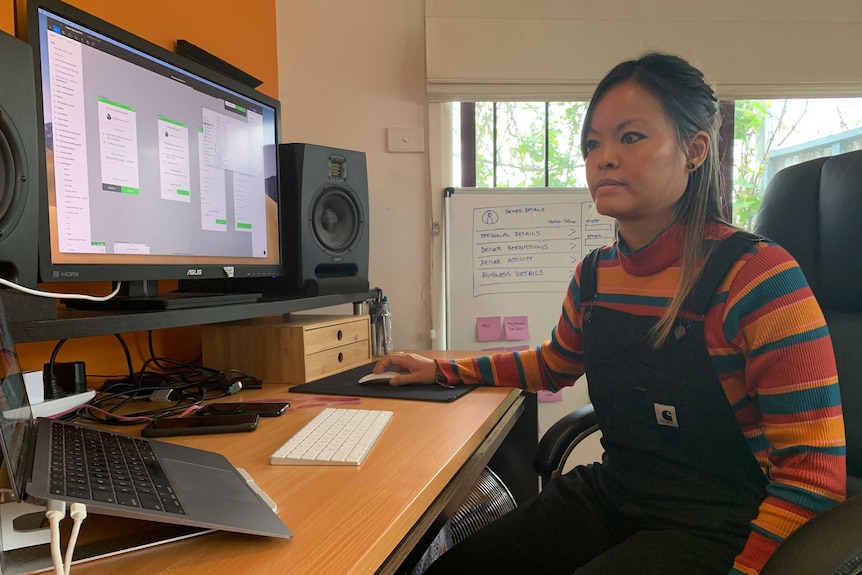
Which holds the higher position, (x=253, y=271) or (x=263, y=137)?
(x=263, y=137)

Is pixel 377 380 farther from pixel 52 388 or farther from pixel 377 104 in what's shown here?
pixel 377 104

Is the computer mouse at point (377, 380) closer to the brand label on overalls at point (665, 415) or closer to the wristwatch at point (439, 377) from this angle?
the wristwatch at point (439, 377)

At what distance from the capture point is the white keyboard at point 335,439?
73 cm

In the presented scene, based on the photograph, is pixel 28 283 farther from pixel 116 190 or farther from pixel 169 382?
pixel 169 382

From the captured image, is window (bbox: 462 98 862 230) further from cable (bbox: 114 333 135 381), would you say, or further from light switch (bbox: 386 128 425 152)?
cable (bbox: 114 333 135 381)

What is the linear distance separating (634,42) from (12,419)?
2.00 m

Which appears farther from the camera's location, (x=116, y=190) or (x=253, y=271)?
(x=253, y=271)

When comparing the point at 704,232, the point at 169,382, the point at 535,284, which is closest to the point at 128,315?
the point at 169,382

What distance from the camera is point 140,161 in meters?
1.01

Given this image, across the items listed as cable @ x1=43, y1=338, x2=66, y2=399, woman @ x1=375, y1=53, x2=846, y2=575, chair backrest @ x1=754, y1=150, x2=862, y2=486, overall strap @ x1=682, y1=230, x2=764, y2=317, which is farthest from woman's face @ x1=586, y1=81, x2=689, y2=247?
cable @ x1=43, y1=338, x2=66, y2=399

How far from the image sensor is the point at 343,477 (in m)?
0.68

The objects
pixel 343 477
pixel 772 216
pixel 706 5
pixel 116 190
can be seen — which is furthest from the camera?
pixel 706 5

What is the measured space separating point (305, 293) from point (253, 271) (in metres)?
0.16

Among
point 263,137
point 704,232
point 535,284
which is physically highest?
point 263,137
